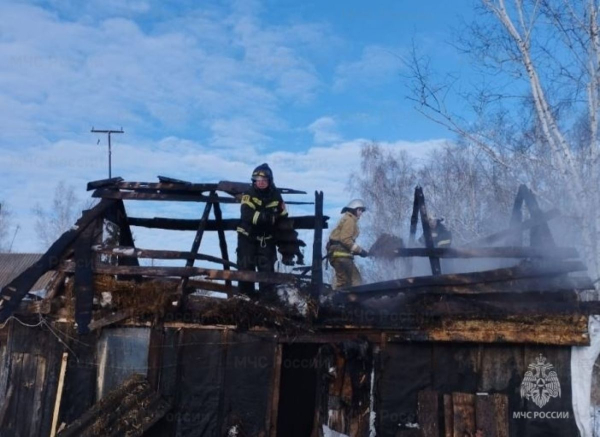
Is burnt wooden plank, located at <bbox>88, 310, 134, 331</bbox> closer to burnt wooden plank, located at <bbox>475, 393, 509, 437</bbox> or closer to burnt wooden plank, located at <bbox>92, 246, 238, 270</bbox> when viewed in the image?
burnt wooden plank, located at <bbox>92, 246, 238, 270</bbox>

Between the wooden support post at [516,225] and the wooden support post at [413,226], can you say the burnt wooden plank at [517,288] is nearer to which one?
the wooden support post at [516,225]

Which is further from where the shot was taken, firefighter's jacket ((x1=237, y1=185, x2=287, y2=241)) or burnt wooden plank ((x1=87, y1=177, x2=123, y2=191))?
burnt wooden plank ((x1=87, y1=177, x2=123, y2=191))

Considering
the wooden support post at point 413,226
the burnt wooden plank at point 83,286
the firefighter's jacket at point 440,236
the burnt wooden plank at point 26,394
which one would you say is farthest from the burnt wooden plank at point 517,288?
the burnt wooden plank at point 26,394

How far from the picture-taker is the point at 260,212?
27.5ft

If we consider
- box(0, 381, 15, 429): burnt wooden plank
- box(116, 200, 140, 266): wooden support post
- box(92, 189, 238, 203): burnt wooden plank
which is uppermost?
box(92, 189, 238, 203): burnt wooden plank

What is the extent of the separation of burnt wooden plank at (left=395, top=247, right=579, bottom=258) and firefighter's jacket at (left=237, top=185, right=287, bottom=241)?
1.82 m

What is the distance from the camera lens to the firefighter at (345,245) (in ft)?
33.0

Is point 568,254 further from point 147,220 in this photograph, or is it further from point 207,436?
point 147,220

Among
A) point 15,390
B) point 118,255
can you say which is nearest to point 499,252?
point 118,255

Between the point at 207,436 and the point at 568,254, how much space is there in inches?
199

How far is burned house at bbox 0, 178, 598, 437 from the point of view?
745cm

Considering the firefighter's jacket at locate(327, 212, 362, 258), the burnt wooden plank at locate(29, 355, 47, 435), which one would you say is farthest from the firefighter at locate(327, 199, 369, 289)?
the burnt wooden plank at locate(29, 355, 47, 435)

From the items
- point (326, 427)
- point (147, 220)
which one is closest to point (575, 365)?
point (326, 427)

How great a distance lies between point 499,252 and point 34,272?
6.05 meters
